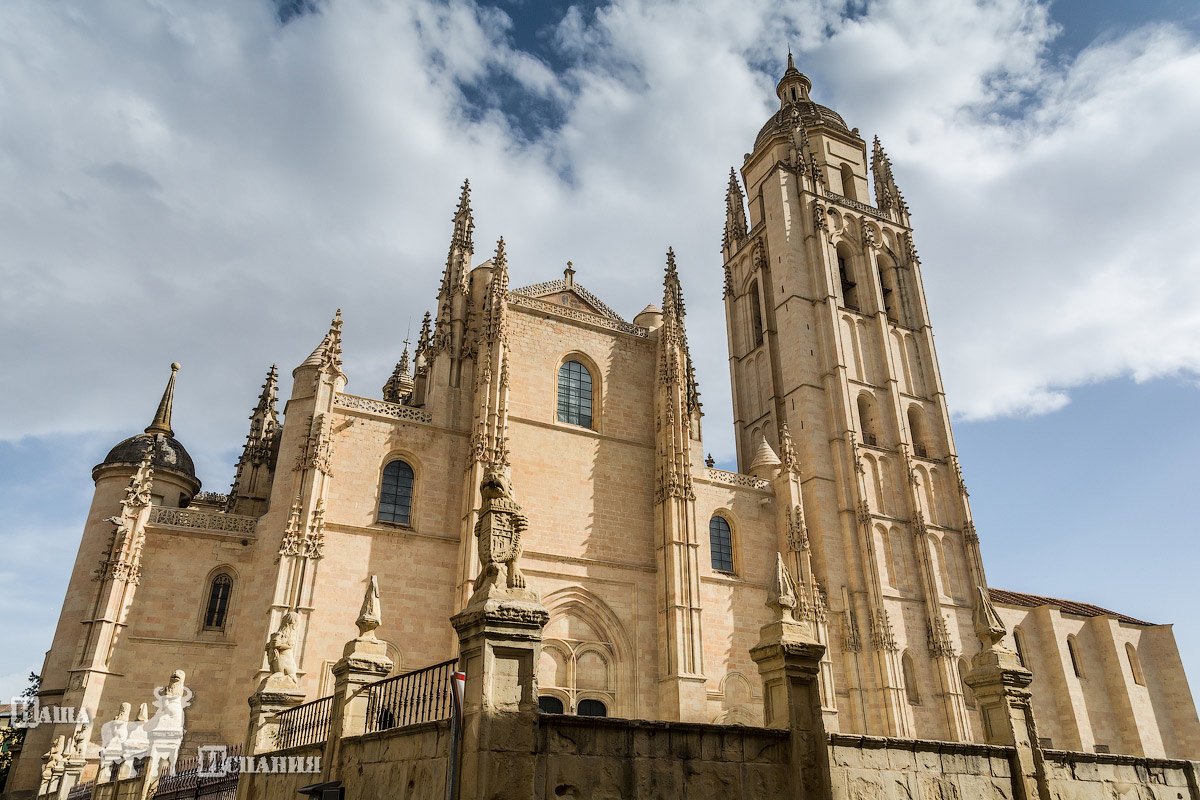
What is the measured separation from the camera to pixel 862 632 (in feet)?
83.3

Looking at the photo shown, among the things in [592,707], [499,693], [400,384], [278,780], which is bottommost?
[278,780]

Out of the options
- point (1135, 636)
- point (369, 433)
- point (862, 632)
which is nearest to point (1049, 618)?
point (1135, 636)

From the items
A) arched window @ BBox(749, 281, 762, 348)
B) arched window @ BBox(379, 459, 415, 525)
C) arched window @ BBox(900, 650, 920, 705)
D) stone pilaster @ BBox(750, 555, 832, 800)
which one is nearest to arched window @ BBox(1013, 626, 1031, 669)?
arched window @ BBox(900, 650, 920, 705)

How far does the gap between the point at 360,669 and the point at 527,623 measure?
3433mm

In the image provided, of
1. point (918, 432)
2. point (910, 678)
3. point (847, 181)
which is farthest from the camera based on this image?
point (847, 181)

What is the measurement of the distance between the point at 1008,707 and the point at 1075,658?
25.5 metres

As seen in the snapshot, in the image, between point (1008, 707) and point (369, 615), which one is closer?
point (369, 615)

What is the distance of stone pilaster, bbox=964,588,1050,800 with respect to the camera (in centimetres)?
980

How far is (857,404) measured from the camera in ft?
99.6

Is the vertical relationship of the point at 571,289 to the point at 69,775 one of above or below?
above

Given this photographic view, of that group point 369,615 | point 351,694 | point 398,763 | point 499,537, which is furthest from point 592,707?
point 499,537

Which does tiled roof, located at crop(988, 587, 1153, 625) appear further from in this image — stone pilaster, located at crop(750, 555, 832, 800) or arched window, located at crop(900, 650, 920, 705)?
stone pilaster, located at crop(750, 555, 832, 800)

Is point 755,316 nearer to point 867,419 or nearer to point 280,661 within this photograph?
point 867,419

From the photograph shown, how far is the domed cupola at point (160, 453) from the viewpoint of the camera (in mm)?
24906
